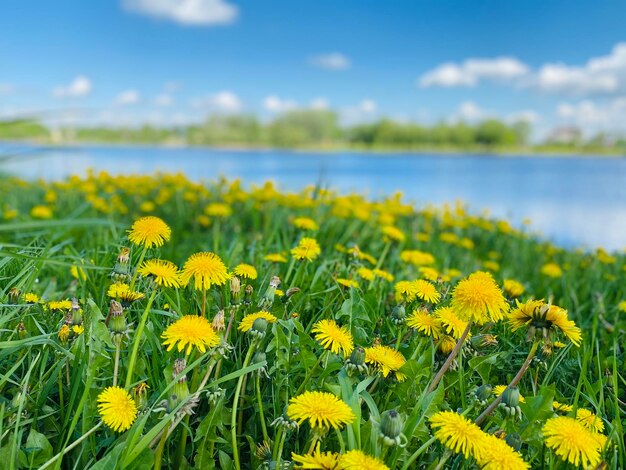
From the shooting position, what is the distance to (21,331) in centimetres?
118

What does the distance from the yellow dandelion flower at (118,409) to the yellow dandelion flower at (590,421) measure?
34.8 inches

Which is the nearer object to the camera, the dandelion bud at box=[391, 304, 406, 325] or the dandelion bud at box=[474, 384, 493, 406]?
the dandelion bud at box=[474, 384, 493, 406]

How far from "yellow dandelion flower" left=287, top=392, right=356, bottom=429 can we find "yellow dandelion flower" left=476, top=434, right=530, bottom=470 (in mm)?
217

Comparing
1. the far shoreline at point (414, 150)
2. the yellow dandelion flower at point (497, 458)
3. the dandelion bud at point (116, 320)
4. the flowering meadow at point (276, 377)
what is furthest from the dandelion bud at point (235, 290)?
the far shoreline at point (414, 150)

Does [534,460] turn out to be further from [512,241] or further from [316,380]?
[512,241]

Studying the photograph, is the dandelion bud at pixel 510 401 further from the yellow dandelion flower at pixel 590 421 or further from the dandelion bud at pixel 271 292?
the dandelion bud at pixel 271 292

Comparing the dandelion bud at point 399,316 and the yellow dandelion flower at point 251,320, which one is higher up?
the yellow dandelion flower at point 251,320

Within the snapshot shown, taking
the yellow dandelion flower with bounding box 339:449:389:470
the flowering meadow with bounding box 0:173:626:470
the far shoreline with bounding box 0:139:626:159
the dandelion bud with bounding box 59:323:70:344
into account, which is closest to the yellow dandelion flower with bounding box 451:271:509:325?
the flowering meadow with bounding box 0:173:626:470

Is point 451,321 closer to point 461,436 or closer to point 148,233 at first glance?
point 461,436

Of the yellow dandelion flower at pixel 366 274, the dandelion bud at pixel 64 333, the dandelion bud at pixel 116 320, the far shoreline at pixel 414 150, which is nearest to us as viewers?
the dandelion bud at pixel 116 320

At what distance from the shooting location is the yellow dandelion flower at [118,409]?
0.90 meters

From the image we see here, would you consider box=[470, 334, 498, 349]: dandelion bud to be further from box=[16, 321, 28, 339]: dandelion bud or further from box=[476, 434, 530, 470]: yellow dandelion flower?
box=[16, 321, 28, 339]: dandelion bud

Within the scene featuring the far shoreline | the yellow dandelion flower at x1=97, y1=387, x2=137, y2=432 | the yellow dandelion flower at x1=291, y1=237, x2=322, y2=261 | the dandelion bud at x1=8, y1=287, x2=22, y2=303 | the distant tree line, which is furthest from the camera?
the distant tree line

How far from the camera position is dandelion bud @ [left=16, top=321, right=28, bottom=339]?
1.18 meters
